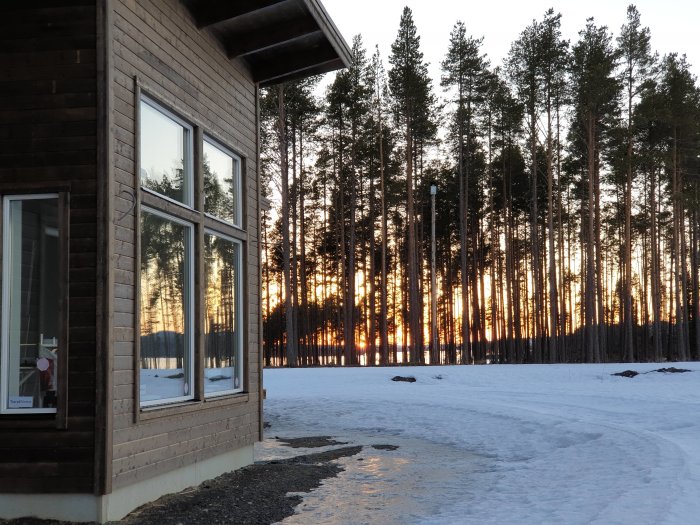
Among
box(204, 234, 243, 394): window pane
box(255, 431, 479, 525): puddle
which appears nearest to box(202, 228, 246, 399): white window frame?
box(204, 234, 243, 394): window pane

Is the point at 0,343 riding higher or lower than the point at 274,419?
higher

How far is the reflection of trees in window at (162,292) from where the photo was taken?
6.38 m

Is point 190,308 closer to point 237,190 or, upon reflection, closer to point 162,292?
point 162,292

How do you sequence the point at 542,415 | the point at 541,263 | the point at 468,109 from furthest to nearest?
the point at 541,263 → the point at 468,109 → the point at 542,415

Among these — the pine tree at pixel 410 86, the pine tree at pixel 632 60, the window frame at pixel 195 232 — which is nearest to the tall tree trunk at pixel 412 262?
the pine tree at pixel 410 86

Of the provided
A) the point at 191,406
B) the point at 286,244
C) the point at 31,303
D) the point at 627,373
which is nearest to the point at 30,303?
the point at 31,303

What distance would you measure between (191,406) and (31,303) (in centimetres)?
184

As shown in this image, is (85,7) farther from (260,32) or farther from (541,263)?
(541,263)

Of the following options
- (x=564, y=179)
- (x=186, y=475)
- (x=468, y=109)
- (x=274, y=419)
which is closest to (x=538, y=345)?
(x=564, y=179)

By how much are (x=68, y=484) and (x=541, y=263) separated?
42.1 m

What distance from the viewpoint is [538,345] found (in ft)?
135

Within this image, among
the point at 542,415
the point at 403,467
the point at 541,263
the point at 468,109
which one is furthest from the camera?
the point at 541,263

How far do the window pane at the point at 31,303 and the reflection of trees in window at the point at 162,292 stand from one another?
2.52 ft

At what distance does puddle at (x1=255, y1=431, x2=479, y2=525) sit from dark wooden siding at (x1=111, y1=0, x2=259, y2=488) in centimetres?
123
